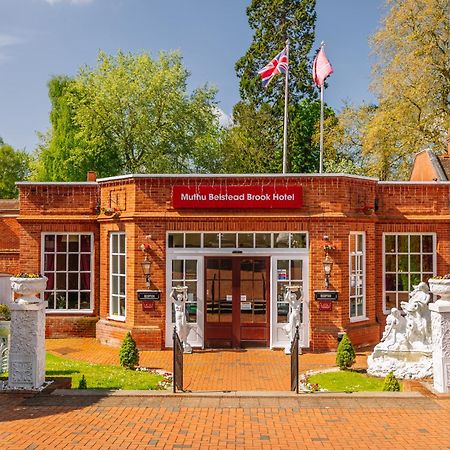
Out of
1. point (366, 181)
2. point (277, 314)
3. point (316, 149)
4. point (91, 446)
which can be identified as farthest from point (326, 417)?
point (316, 149)

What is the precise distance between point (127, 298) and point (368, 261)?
268 inches

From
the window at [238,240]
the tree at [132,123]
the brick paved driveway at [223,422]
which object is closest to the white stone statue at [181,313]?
the window at [238,240]

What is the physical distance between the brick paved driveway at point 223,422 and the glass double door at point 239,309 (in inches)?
231

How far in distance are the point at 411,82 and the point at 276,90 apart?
13.7 meters

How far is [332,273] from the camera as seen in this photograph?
15.9 meters

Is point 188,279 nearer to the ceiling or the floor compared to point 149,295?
nearer to the ceiling

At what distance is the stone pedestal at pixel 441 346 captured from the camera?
10180 mm

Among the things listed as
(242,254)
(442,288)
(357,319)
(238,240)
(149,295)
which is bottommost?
(357,319)

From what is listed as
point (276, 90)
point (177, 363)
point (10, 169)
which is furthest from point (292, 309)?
point (10, 169)

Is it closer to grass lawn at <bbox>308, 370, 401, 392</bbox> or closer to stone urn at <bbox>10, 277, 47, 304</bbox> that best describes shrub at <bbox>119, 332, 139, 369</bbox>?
stone urn at <bbox>10, 277, 47, 304</bbox>

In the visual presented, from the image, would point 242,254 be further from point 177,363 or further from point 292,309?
point 177,363

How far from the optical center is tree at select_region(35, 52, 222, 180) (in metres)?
41.5

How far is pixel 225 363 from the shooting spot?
14336 mm

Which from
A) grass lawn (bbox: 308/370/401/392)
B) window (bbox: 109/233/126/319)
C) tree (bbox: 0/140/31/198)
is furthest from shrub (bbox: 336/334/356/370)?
tree (bbox: 0/140/31/198)
